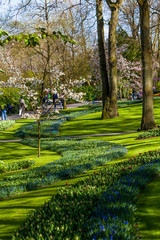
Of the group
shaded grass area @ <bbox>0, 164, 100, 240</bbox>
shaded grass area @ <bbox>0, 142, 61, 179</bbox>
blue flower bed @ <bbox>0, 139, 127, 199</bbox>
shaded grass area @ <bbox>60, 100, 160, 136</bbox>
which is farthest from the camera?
shaded grass area @ <bbox>60, 100, 160, 136</bbox>

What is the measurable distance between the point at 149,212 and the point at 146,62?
431 inches

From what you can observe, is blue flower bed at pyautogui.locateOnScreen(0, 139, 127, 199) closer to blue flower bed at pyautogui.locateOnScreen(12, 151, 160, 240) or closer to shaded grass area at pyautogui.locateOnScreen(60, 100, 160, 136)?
blue flower bed at pyautogui.locateOnScreen(12, 151, 160, 240)

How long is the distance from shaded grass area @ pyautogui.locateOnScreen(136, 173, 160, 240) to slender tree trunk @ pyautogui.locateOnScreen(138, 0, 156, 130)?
9.27 meters

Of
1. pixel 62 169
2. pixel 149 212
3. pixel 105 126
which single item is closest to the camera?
pixel 149 212

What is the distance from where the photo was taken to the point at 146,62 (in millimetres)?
14383

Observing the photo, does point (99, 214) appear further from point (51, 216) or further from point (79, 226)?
point (51, 216)

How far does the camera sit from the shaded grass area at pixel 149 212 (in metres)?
4.03

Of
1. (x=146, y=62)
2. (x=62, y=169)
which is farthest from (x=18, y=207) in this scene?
(x=146, y=62)

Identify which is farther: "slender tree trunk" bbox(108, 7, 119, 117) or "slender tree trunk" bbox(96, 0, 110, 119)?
"slender tree trunk" bbox(96, 0, 110, 119)

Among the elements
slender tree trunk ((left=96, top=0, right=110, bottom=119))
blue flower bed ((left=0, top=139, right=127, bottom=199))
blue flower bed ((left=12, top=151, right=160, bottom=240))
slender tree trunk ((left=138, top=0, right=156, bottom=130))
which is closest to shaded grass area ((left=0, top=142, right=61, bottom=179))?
blue flower bed ((left=0, top=139, right=127, bottom=199))

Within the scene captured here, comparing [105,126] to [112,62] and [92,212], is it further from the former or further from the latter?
[92,212]

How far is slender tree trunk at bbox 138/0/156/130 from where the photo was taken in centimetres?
1424

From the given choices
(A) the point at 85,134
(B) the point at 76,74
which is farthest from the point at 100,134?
(B) the point at 76,74

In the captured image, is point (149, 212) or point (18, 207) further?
point (18, 207)
